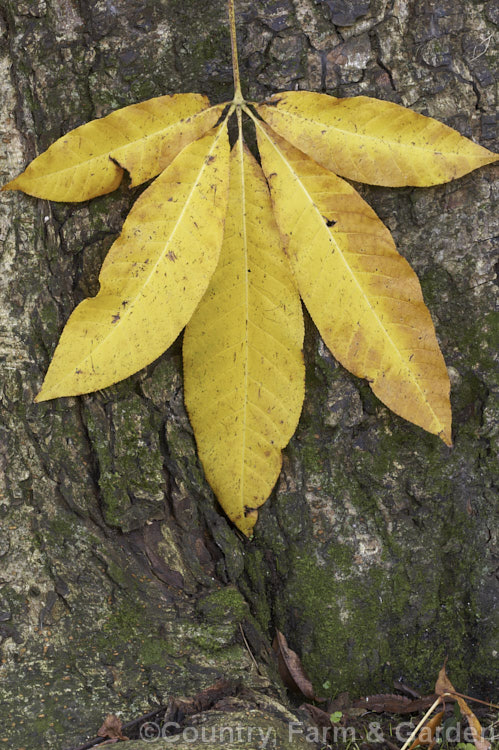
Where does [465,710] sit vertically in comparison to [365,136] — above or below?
below

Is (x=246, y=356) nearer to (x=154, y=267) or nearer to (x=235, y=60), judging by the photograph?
(x=154, y=267)

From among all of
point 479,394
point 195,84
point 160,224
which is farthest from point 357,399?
point 195,84

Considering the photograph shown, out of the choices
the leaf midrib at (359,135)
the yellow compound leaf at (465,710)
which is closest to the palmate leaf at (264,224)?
the leaf midrib at (359,135)

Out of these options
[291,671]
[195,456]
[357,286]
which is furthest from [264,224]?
[291,671]

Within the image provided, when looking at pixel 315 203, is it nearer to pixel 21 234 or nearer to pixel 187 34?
pixel 187 34

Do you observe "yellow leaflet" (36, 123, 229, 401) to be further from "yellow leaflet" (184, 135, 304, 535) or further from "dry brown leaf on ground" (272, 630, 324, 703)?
"dry brown leaf on ground" (272, 630, 324, 703)

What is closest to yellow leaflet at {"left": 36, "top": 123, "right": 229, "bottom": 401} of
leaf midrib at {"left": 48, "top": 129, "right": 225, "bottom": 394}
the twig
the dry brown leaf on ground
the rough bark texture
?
leaf midrib at {"left": 48, "top": 129, "right": 225, "bottom": 394}
